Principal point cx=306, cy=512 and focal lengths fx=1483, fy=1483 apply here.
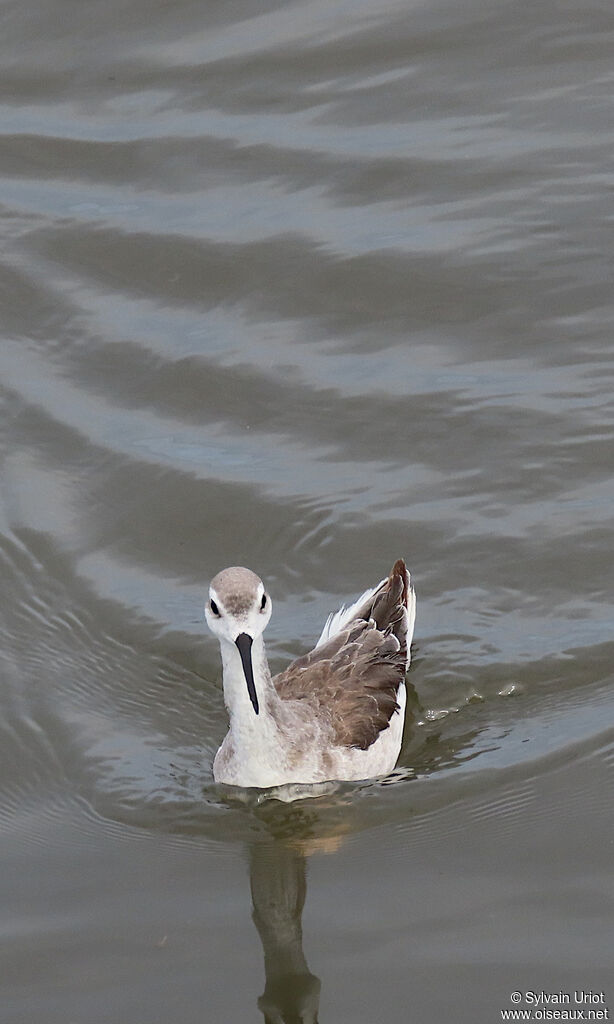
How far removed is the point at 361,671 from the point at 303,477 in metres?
2.47

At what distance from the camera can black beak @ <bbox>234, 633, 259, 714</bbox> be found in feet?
25.0

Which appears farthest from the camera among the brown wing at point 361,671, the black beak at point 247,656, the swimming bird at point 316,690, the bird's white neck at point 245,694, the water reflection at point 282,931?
the brown wing at point 361,671

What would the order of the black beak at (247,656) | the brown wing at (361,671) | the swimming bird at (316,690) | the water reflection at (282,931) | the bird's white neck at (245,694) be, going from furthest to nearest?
the brown wing at (361,671) → the bird's white neck at (245,694) → the swimming bird at (316,690) → the black beak at (247,656) → the water reflection at (282,931)

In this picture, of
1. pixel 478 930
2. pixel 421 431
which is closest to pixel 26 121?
pixel 421 431

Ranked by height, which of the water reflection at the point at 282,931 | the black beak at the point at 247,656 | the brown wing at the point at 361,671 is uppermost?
the brown wing at the point at 361,671

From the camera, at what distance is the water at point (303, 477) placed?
720 cm

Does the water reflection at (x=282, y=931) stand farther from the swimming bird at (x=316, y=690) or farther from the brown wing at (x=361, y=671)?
the brown wing at (x=361, y=671)

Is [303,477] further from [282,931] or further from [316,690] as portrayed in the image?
[282,931]

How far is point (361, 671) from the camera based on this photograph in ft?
30.5

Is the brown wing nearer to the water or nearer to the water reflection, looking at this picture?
the water

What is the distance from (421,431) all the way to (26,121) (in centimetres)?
686

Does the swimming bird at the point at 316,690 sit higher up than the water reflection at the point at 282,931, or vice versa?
the swimming bird at the point at 316,690

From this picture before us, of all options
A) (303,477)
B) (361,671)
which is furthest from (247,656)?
(303,477)

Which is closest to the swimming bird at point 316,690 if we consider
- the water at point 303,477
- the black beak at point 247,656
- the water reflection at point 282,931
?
the black beak at point 247,656
